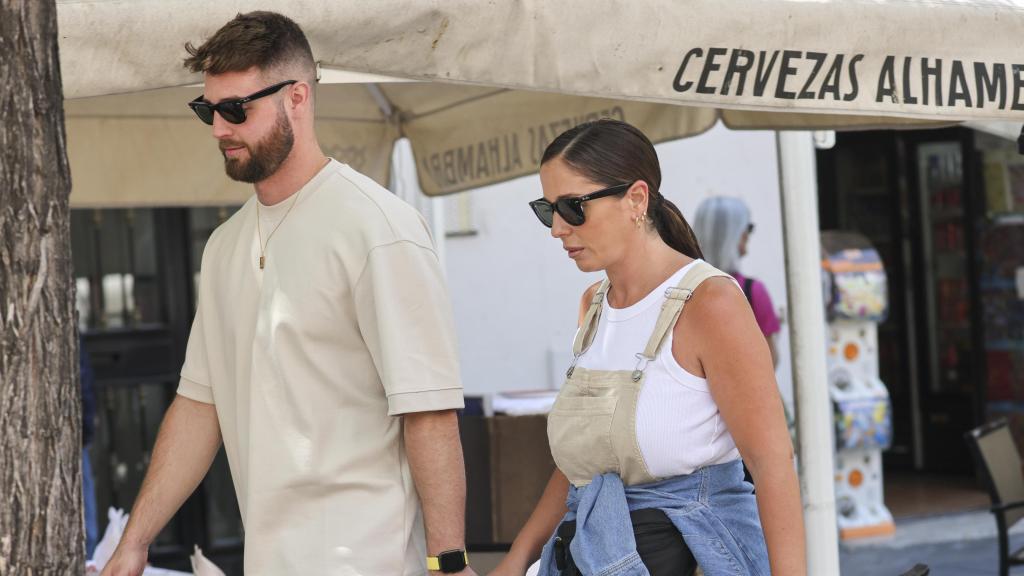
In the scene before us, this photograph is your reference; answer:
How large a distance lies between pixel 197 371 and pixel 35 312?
2.96ft

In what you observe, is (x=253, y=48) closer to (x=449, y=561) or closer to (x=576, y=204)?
(x=576, y=204)

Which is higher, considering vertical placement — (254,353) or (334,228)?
(334,228)

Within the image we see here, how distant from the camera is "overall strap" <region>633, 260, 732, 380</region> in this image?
2.61 metres

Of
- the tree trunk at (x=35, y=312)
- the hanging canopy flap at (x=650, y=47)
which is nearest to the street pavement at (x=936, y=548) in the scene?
the hanging canopy flap at (x=650, y=47)

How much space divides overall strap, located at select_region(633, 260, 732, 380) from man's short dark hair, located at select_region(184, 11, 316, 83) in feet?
2.77

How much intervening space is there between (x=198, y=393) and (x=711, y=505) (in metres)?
1.14

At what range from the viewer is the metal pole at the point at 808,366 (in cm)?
472

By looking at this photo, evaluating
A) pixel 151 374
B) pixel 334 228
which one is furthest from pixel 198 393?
pixel 151 374

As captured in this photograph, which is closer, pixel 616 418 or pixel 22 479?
pixel 22 479

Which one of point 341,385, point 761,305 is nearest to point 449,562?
point 341,385

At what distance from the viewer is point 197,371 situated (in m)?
3.12

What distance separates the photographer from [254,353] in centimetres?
283

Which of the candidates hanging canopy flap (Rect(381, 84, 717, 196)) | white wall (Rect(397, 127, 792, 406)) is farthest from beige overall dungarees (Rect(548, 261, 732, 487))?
white wall (Rect(397, 127, 792, 406))

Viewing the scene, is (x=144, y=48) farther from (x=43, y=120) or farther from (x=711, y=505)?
(x=711, y=505)
